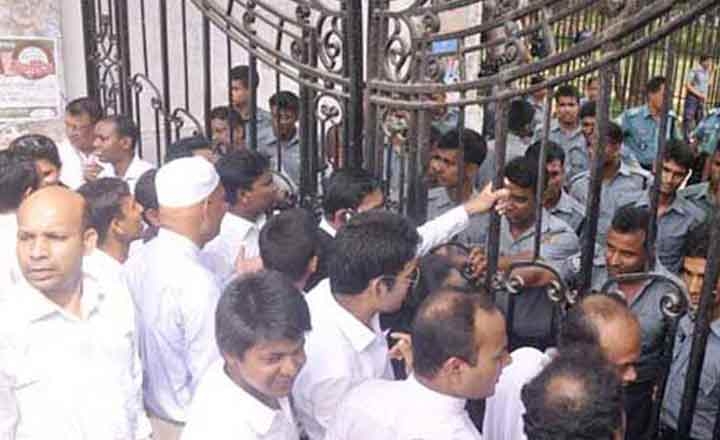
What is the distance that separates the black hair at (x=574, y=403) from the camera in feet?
5.17

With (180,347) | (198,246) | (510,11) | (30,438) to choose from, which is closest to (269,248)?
(198,246)

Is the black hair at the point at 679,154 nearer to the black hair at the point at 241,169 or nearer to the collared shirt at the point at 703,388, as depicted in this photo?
the collared shirt at the point at 703,388

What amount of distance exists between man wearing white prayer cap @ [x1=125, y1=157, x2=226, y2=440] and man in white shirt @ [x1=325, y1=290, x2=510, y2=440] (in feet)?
2.35

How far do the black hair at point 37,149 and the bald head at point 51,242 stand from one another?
1.42 metres

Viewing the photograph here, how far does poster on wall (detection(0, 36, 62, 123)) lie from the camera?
447 centimetres

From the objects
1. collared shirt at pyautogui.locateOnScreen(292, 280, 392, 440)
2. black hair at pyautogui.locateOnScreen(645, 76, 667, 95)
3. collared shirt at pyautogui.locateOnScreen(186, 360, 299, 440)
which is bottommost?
black hair at pyautogui.locateOnScreen(645, 76, 667, 95)

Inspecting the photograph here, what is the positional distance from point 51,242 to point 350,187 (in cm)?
107

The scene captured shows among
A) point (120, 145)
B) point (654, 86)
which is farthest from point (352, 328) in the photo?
point (654, 86)

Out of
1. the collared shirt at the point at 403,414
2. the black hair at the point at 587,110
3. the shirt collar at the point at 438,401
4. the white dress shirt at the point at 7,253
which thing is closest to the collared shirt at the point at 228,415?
the collared shirt at the point at 403,414

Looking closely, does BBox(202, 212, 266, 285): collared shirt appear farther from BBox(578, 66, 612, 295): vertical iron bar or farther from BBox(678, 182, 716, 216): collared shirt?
BBox(678, 182, 716, 216): collared shirt

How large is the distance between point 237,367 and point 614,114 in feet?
21.1

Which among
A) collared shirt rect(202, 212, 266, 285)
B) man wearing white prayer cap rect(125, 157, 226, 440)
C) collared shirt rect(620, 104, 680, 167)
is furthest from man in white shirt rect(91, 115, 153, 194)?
→ collared shirt rect(620, 104, 680, 167)

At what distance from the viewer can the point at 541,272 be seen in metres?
2.71

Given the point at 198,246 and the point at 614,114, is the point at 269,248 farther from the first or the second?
the point at 614,114
